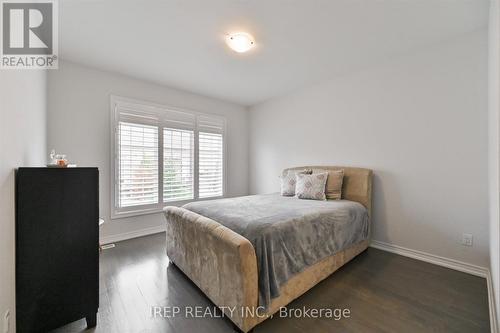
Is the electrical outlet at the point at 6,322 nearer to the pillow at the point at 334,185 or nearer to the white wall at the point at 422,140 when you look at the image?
the pillow at the point at 334,185

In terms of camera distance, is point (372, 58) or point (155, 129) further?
point (155, 129)

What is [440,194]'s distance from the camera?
8.04 feet

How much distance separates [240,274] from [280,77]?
10.1 feet

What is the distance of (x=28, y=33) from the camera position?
1.83 m

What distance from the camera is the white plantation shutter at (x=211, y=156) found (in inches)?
166

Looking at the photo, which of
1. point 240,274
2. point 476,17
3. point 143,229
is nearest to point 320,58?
point 476,17

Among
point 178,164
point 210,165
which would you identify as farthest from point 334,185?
point 178,164

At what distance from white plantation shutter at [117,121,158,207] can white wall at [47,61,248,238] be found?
19 centimetres

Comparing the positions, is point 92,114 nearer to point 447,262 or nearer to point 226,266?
point 226,266

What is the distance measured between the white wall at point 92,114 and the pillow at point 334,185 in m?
2.91

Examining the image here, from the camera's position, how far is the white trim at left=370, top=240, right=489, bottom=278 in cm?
221

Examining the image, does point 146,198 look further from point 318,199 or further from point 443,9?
point 443,9

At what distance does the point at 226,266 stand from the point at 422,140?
9.13ft

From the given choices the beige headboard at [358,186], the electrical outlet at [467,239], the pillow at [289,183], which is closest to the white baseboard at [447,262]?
the electrical outlet at [467,239]
